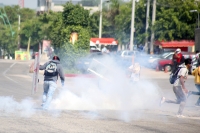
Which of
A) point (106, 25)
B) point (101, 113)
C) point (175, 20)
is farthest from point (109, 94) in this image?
point (106, 25)

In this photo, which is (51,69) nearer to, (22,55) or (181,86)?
(181,86)

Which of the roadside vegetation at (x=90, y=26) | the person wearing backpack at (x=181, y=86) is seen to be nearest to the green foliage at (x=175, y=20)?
the roadside vegetation at (x=90, y=26)

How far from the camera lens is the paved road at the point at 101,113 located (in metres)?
12.5

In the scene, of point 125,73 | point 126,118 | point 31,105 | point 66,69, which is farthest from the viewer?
point 66,69

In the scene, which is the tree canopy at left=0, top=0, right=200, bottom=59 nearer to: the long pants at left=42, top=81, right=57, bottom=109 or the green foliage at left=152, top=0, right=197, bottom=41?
the green foliage at left=152, top=0, right=197, bottom=41

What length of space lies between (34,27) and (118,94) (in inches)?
2864

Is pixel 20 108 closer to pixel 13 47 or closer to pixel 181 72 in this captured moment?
pixel 181 72

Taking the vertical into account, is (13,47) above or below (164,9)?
below

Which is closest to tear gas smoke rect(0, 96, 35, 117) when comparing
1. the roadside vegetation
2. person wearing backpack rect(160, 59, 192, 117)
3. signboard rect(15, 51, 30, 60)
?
person wearing backpack rect(160, 59, 192, 117)

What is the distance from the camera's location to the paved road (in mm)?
12500

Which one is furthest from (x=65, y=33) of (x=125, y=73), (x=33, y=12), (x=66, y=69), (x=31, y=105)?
(x=33, y=12)

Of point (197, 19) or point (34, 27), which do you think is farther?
point (34, 27)

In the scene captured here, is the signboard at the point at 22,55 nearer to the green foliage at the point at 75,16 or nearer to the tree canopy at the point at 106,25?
the tree canopy at the point at 106,25

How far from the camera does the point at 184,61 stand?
1581cm
